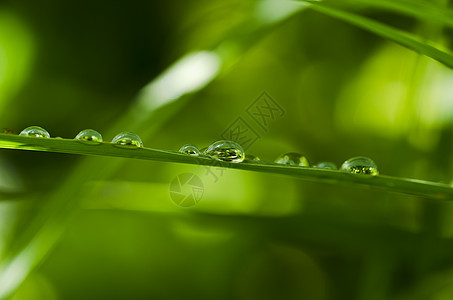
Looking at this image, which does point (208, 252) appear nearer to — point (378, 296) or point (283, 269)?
point (283, 269)

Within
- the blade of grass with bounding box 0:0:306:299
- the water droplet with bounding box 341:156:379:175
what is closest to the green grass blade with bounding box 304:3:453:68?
the water droplet with bounding box 341:156:379:175

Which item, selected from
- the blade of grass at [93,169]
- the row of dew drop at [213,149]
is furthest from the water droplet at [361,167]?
the blade of grass at [93,169]

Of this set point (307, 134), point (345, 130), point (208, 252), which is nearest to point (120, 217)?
point (208, 252)

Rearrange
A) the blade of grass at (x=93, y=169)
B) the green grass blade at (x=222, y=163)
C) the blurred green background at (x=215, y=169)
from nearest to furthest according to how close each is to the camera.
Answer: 1. the green grass blade at (x=222, y=163)
2. the blade of grass at (x=93, y=169)
3. the blurred green background at (x=215, y=169)

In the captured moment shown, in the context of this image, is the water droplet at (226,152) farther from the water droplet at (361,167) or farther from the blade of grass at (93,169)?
the blade of grass at (93,169)

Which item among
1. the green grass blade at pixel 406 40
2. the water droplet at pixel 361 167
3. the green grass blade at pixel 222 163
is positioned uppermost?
the green grass blade at pixel 406 40

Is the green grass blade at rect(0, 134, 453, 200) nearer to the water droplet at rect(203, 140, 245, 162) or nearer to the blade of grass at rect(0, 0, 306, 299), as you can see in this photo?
the water droplet at rect(203, 140, 245, 162)
